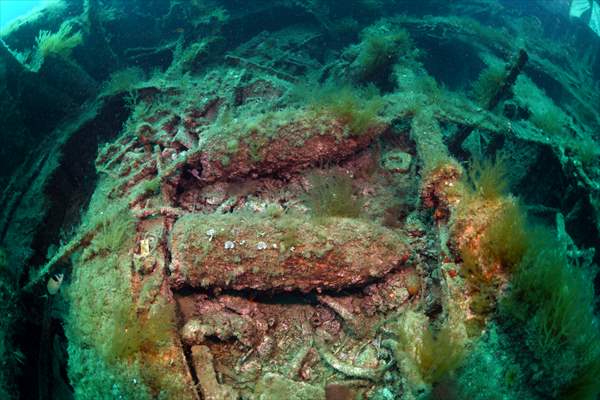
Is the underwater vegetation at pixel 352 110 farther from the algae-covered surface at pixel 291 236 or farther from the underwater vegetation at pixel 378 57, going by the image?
the underwater vegetation at pixel 378 57

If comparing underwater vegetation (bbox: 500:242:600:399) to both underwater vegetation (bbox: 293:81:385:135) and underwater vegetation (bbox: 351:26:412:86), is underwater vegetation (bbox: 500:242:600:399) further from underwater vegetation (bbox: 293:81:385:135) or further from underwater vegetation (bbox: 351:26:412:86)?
underwater vegetation (bbox: 351:26:412:86)

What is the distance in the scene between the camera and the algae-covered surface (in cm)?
270

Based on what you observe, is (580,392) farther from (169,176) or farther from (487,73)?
(487,73)

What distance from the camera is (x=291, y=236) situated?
135 inches

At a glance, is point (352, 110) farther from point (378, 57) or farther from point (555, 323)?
point (555, 323)

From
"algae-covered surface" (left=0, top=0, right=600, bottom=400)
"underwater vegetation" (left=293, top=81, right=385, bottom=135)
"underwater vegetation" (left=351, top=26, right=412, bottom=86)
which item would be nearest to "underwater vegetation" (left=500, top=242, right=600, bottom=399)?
"algae-covered surface" (left=0, top=0, right=600, bottom=400)

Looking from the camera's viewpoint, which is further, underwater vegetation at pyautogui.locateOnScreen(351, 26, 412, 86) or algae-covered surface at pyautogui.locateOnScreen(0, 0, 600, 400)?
underwater vegetation at pyautogui.locateOnScreen(351, 26, 412, 86)

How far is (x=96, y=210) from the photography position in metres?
4.20

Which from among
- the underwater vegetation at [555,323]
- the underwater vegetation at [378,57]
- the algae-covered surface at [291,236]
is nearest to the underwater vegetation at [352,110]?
the algae-covered surface at [291,236]

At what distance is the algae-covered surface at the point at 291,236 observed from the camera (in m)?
2.70

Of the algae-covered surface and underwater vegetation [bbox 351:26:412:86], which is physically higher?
underwater vegetation [bbox 351:26:412:86]

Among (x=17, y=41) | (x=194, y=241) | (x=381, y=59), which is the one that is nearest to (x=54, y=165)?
(x=194, y=241)

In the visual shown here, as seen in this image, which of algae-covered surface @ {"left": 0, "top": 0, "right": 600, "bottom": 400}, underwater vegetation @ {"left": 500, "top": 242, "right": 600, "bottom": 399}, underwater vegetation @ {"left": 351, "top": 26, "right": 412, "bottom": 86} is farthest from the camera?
underwater vegetation @ {"left": 351, "top": 26, "right": 412, "bottom": 86}

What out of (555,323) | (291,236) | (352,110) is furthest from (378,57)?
(555,323)
